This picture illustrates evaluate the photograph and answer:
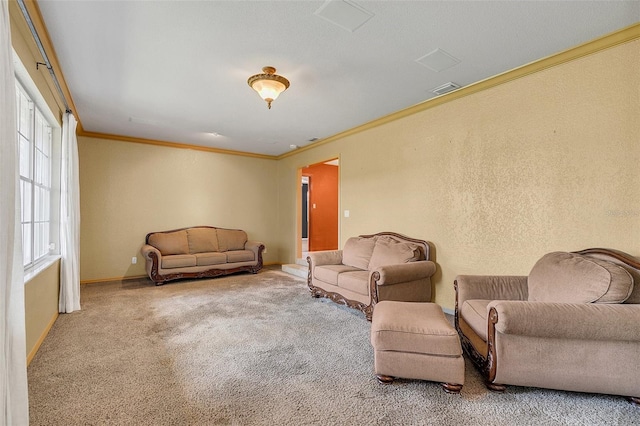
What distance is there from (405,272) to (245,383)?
6.61 ft

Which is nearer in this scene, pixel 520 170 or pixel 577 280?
pixel 577 280

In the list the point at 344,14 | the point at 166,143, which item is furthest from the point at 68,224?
the point at 344,14

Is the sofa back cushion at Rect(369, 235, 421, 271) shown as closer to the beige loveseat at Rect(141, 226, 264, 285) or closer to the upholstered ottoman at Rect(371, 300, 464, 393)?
the upholstered ottoman at Rect(371, 300, 464, 393)

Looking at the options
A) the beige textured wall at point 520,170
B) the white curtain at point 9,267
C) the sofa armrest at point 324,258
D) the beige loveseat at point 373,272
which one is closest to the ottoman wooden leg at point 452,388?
the beige loveseat at point 373,272

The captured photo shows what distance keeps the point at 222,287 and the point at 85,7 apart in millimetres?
3870

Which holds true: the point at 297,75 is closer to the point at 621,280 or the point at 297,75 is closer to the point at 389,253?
the point at 389,253

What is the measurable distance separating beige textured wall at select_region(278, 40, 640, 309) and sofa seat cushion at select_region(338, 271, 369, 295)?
96 cm

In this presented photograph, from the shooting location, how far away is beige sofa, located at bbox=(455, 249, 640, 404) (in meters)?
1.83

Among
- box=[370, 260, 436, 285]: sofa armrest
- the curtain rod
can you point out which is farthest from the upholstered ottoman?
the curtain rod

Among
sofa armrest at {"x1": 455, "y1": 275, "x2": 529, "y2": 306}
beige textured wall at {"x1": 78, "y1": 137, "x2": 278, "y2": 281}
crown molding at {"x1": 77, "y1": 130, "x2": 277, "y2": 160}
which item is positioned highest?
crown molding at {"x1": 77, "y1": 130, "x2": 277, "y2": 160}

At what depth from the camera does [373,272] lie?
10.8 ft

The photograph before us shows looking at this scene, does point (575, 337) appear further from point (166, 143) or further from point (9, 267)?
point (166, 143)

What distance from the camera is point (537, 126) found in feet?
9.67

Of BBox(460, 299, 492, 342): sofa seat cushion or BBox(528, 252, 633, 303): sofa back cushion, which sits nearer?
BBox(528, 252, 633, 303): sofa back cushion
